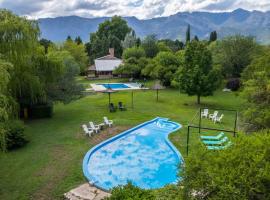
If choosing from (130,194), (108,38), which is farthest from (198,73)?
(108,38)

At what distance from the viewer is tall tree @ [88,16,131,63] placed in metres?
63.5

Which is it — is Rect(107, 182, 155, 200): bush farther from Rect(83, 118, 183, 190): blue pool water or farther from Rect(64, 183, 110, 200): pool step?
Rect(83, 118, 183, 190): blue pool water

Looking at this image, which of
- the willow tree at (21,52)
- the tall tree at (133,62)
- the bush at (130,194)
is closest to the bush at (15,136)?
the willow tree at (21,52)

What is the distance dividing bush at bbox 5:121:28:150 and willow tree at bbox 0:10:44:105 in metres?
3.87

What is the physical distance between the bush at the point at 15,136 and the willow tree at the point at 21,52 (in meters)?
3.87

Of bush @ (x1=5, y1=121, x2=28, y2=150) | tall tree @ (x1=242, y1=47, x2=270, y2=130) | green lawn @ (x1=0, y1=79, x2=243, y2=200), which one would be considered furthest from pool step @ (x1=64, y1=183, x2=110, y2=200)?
tall tree @ (x1=242, y1=47, x2=270, y2=130)

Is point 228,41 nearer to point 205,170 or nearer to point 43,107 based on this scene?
point 43,107

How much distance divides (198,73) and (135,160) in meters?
12.6

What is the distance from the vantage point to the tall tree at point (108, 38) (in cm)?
6352

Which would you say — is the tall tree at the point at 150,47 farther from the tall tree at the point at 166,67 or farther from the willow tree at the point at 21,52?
the willow tree at the point at 21,52

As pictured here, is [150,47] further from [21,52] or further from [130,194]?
[130,194]

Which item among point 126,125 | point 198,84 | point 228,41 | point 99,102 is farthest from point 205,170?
Result: point 228,41

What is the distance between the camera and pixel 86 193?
9.55 metres

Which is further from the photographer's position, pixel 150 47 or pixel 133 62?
pixel 150 47
